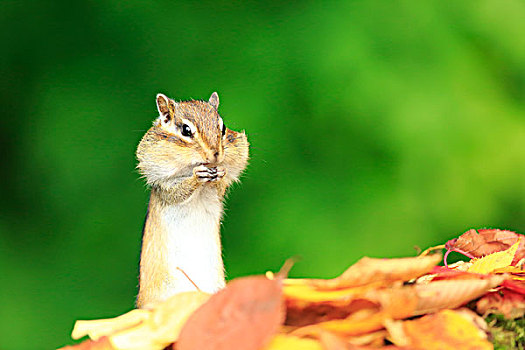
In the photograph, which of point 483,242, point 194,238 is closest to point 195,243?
point 194,238

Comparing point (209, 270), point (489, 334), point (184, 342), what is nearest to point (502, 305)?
point (489, 334)

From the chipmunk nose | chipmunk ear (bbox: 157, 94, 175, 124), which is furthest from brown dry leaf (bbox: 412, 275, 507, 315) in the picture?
chipmunk ear (bbox: 157, 94, 175, 124)

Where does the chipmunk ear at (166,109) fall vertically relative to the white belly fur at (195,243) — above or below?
above

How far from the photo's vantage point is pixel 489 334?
45 cm

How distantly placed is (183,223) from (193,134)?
0.13 m

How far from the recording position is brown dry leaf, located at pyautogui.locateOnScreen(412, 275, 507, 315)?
44cm

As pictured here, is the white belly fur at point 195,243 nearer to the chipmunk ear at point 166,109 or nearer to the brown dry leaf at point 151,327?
the chipmunk ear at point 166,109

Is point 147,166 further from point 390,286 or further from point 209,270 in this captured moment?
point 390,286

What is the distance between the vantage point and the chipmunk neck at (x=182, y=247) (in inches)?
33.7

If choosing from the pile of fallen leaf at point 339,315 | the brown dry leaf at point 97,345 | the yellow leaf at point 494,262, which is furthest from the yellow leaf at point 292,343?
the yellow leaf at point 494,262

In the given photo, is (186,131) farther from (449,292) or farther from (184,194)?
(449,292)

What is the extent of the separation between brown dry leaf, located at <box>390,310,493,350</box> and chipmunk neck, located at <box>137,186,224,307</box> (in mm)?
439

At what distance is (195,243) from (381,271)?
0.46 meters

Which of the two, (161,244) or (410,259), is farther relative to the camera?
(161,244)
